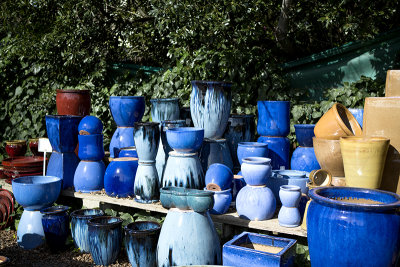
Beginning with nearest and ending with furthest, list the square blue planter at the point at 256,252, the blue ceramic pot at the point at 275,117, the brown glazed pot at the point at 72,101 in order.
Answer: the square blue planter at the point at 256,252, the blue ceramic pot at the point at 275,117, the brown glazed pot at the point at 72,101

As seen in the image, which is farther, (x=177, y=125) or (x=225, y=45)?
(x=225, y=45)

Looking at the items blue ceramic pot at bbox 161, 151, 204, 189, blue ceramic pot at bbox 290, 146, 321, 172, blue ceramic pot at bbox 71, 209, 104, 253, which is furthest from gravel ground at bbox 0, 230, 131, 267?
blue ceramic pot at bbox 290, 146, 321, 172

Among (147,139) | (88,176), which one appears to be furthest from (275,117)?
(88,176)

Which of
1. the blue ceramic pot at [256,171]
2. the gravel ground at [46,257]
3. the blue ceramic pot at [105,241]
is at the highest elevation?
the blue ceramic pot at [256,171]

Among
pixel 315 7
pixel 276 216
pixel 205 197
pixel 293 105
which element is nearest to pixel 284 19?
pixel 315 7

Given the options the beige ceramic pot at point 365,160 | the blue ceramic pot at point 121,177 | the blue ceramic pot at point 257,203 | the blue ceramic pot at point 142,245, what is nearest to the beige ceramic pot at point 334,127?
the beige ceramic pot at point 365,160

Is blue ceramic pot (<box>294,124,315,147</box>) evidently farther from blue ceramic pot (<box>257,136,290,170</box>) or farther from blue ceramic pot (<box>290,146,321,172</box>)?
blue ceramic pot (<box>257,136,290,170</box>)

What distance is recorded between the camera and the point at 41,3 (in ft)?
18.2

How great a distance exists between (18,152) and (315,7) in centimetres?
368

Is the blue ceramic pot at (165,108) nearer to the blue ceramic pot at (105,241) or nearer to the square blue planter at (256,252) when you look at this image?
the blue ceramic pot at (105,241)

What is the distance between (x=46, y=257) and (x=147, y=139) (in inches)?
47.7

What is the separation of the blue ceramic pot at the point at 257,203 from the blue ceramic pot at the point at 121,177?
966 millimetres

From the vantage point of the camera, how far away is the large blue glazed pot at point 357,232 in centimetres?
202

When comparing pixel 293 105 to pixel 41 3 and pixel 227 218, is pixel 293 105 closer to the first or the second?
pixel 227 218
